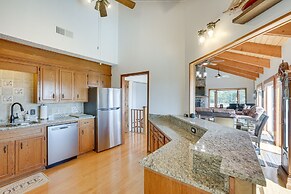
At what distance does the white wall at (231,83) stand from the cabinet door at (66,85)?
9.99 metres

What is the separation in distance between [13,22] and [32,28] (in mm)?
298

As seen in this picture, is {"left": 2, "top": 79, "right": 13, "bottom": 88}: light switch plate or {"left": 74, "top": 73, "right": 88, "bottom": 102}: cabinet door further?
{"left": 74, "top": 73, "right": 88, "bottom": 102}: cabinet door

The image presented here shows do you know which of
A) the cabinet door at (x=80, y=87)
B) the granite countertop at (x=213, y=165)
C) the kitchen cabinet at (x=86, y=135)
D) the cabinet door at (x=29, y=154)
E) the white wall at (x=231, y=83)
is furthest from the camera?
the white wall at (x=231, y=83)

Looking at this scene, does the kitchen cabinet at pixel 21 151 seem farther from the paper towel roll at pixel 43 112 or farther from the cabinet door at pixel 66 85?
the cabinet door at pixel 66 85

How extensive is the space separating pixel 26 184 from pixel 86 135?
158cm

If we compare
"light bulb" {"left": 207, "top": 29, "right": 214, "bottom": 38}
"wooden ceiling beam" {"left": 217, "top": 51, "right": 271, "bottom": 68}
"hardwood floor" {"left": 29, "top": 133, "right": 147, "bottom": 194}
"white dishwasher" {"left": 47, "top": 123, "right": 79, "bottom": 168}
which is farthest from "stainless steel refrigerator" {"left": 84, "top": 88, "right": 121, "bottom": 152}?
"wooden ceiling beam" {"left": 217, "top": 51, "right": 271, "bottom": 68}

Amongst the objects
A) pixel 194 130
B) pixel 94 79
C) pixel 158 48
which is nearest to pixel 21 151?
pixel 94 79

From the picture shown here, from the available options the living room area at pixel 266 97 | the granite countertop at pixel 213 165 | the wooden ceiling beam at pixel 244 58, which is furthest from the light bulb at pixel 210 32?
the wooden ceiling beam at pixel 244 58

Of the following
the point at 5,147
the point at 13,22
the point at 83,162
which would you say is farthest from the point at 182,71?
the point at 5,147

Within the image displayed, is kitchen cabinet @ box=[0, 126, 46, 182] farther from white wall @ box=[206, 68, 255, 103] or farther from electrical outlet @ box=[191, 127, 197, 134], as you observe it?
white wall @ box=[206, 68, 255, 103]

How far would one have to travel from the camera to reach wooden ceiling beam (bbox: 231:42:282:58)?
11.6 ft

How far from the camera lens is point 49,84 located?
145 inches

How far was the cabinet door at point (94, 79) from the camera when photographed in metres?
4.64

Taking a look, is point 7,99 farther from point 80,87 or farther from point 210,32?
point 210,32
